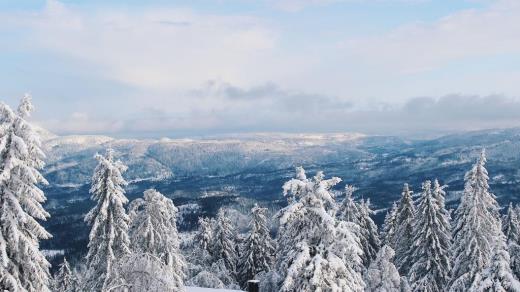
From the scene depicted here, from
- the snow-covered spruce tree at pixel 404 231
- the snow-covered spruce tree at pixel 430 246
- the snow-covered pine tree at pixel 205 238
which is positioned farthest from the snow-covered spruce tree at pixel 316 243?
the snow-covered pine tree at pixel 205 238

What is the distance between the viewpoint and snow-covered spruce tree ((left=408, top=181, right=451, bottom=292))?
45.9 meters

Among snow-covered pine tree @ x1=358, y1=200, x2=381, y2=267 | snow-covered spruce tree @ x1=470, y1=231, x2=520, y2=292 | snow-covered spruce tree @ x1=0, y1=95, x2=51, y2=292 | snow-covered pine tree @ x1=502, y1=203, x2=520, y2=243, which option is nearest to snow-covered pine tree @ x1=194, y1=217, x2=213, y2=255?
snow-covered pine tree @ x1=358, y1=200, x2=381, y2=267

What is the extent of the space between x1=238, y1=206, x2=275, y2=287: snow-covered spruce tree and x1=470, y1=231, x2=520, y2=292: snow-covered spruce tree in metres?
33.5

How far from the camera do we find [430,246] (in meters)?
46.2

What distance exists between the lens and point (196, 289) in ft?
109

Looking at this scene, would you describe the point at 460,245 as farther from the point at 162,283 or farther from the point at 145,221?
the point at 162,283

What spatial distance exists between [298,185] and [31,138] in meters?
11.4

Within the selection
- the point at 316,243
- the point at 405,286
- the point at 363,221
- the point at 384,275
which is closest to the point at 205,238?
the point at 363,221

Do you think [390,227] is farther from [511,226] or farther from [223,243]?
[223,243]

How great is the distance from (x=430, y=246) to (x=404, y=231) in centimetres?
665

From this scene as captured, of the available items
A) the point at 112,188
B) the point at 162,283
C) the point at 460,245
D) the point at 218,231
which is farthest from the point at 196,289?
the point at 218,231

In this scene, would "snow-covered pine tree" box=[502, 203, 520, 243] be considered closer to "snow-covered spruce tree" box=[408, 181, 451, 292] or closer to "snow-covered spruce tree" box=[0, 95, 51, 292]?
"snow-covered spruce tree" box=[408, 181, 451, 292]

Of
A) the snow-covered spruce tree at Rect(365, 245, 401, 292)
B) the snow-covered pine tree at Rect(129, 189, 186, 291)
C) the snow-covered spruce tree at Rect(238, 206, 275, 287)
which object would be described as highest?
the snow-covered pine tree at Rect(129, 189, 186, 291)

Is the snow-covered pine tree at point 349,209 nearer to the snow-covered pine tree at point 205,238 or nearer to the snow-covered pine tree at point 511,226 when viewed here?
the snow-covered pine tree at point 511,226
